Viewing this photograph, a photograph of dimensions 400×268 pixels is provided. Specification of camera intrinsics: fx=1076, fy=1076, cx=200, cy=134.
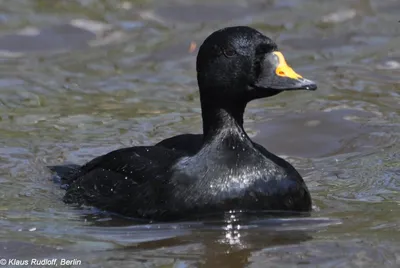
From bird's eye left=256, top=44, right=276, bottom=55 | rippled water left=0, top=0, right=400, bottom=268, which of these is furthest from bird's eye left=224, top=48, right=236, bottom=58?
rippled water left=0, top=0, right=400, bottom=268

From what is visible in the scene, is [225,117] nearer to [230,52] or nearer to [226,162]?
[226,162]

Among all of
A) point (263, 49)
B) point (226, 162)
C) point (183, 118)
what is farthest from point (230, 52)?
point (183, 118)

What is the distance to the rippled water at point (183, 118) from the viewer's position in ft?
21.5

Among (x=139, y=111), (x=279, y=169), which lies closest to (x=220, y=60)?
(x=279, y=169)

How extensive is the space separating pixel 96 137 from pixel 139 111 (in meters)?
0.84

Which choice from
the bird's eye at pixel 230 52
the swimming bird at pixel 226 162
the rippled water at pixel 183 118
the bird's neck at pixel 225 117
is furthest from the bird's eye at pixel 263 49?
the rippled water at pixel 183 118

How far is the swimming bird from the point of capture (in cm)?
709

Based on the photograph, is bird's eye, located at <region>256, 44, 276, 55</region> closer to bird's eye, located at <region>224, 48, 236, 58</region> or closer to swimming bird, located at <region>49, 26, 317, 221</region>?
swimming bird, located at <region>49, 26, 317, 221</region>

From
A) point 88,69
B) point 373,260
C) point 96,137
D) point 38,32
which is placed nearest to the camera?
point 373,260

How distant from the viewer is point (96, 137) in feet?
32.2

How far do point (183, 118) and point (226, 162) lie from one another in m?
3.09

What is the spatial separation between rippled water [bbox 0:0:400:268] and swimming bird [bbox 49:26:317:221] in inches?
5.8

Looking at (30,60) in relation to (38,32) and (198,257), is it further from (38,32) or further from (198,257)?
(198,257)

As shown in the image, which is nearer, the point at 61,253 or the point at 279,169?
the point at 61,253
